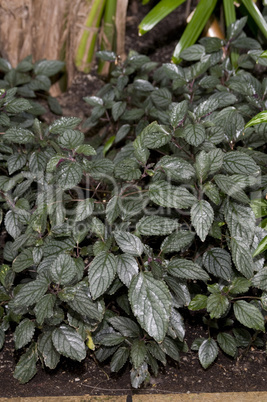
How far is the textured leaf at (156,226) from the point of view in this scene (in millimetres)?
1933

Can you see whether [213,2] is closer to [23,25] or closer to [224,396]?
[23,25]

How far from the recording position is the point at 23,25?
3.20 metres

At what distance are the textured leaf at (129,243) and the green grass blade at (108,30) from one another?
69.5 inches

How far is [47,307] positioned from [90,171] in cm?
56

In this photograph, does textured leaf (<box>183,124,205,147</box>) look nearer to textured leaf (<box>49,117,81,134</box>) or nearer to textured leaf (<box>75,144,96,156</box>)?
textured leaf (<box>75,144,96,156</box>)

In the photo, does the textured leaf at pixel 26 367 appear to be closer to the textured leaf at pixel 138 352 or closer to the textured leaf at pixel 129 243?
the textured leaf at pixel 138 352

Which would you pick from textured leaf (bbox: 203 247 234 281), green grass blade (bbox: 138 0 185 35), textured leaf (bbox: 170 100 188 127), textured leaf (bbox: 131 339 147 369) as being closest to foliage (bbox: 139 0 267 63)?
green grass blade (bbox: 138 0 185 35)

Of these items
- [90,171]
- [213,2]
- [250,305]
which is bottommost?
[250,305]

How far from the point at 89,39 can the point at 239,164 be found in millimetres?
1778

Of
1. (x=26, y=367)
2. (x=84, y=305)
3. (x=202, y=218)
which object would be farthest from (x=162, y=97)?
(x=26, y=367)

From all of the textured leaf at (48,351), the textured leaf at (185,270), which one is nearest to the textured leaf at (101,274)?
the textured leaf at (185,270)

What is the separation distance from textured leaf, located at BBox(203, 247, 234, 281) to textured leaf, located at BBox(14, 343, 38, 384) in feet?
2.60

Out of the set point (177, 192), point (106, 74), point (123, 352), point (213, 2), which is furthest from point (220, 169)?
point (106, 74)

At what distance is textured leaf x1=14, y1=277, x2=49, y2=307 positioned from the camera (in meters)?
1.92
